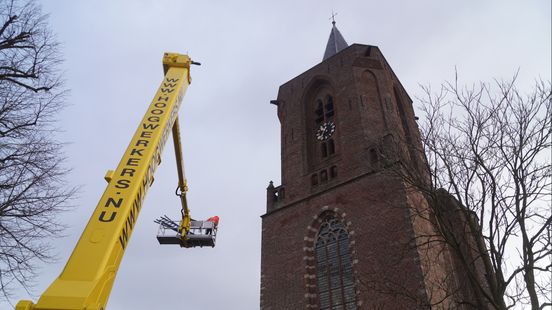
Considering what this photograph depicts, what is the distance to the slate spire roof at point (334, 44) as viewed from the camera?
3138 centimetres

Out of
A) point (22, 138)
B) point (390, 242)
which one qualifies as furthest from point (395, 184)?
point (22, 138)

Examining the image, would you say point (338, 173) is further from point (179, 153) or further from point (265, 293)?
point (179, 153)

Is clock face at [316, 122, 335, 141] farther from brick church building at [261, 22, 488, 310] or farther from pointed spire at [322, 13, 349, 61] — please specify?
pointed spire at [322, 13, 349, 61]

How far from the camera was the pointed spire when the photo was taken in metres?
31.4

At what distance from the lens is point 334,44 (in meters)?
32.2

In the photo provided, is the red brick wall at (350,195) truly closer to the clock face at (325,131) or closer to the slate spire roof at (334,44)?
the clock face at (325,131)

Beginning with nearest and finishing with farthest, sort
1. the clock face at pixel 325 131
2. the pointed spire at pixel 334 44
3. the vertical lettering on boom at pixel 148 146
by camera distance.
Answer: the vertical lettering on boom at pixel 148 146 < the clock face at pixel 325 131 < the pointed spire at pixel 334 44

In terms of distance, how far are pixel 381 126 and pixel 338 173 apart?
3792 mm

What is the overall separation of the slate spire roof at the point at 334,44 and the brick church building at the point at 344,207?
4939 mm

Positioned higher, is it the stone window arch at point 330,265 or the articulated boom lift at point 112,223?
the stone window arch at point 330,265

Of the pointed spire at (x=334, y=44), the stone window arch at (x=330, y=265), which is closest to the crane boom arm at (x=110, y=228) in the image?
the stone window arch at (x=330, y=265)

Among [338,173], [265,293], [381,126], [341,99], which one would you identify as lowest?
[265,293]

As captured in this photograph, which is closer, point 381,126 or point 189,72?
point 189,72

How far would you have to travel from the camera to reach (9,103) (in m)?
9.26
